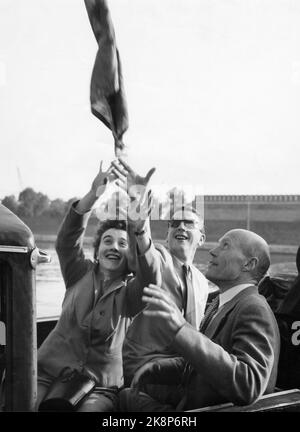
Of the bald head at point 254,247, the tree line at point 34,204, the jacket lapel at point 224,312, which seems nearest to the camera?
the tree line at point 34,204

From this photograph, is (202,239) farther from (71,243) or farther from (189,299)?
(71,243)

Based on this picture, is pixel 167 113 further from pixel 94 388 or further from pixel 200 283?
pixel 94 388

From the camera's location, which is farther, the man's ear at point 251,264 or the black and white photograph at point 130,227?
the man's ear at point 251,264

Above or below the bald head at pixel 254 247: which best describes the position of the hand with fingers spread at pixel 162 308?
below

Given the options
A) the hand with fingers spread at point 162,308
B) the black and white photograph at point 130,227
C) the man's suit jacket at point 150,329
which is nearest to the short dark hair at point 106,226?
the black and white photograph at point 130,227

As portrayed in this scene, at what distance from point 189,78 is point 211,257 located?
74 cm

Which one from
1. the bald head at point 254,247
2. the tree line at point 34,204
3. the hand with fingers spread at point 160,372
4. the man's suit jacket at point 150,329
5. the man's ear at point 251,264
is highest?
the tree line at point 34,204

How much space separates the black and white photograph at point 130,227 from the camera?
118 inches

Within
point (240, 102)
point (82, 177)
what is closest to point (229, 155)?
point (240, 102)

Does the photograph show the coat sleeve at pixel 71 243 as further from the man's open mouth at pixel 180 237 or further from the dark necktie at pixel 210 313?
the dark necktie at pixel 210 313

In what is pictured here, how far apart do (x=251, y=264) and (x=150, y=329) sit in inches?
20.6

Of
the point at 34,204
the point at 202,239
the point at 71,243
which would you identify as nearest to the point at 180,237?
the point at 202,239

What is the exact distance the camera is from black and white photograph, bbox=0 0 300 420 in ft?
9.87

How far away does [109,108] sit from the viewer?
123 inches
